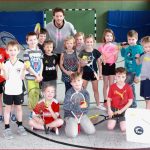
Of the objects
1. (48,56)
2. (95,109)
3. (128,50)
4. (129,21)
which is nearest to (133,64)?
(128,50)

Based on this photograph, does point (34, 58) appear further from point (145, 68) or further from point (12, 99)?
point (145, 68)

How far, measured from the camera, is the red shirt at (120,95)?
4.43 m

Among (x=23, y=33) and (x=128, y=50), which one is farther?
(x=23, y=33)

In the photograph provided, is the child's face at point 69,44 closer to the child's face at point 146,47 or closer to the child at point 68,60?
the child at point 68,60

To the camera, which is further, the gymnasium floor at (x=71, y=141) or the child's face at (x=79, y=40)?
the child's face at (x=79, y=40)

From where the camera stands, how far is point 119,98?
4.45 metres

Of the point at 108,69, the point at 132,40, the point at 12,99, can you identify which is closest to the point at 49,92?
the point at 12,99

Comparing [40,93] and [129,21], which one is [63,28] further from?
[129,21]

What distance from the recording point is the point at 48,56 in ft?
15.7

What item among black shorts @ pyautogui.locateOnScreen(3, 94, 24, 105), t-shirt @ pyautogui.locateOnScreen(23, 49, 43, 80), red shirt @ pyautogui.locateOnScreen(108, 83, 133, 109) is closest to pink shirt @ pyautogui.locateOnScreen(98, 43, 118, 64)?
red shirt @ pyautogui.locateOnScreen(108, 83, 133, 109)

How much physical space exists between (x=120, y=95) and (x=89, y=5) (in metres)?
6.84

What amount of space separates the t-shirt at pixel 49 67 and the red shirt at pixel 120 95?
926 millimetres

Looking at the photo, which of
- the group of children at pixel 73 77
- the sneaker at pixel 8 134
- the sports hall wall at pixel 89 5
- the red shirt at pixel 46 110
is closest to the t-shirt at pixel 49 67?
the group of children at pixel 73 77

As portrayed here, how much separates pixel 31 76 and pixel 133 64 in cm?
149
